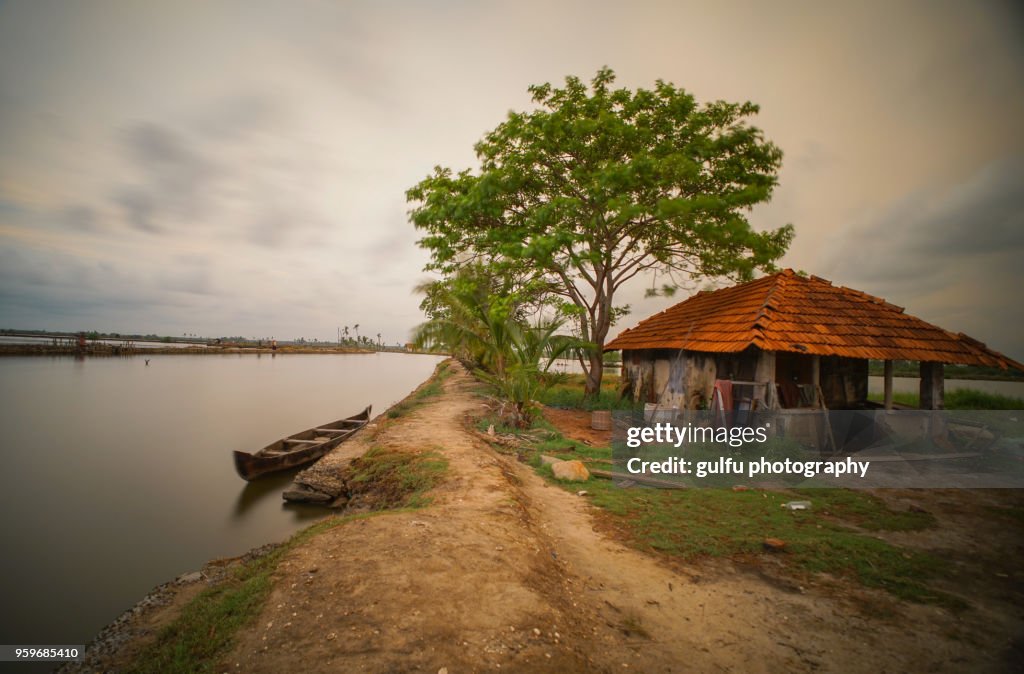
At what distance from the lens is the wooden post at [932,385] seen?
874cm

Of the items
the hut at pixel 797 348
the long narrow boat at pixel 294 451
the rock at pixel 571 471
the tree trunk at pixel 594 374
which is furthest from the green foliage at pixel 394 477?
the tree trunk at pixel 594 374

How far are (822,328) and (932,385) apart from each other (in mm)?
3129

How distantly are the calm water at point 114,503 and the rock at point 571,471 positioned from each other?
432cm

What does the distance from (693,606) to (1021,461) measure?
9.13 metres

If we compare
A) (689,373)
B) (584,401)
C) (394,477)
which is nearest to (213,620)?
(394,477)

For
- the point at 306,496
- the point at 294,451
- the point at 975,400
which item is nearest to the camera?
the point at 306,496

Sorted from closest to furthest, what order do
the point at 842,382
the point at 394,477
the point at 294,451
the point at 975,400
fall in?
the point at 394,477, the point at 294,451, the point at 842,382, the point at 975,400

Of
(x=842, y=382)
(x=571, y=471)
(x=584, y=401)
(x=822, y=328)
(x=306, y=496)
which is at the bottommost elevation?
(x=306, y=496)

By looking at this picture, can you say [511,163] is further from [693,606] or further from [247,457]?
[693,606]

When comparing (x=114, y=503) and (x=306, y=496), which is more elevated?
(x=306, y=496)

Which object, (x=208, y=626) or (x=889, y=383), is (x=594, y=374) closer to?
(x=889, y=383)

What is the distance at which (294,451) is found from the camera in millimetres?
9125

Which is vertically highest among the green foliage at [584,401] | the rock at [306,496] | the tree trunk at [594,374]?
the tree trunk at [594,374]

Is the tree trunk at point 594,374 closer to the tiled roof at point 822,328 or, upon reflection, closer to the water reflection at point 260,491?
the tiled roof at point 822,328
